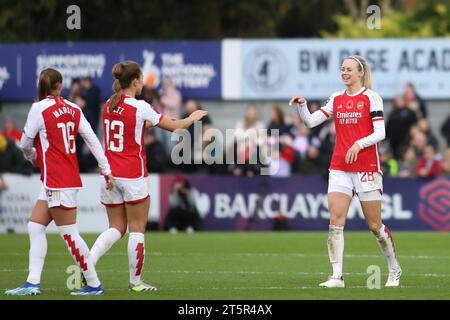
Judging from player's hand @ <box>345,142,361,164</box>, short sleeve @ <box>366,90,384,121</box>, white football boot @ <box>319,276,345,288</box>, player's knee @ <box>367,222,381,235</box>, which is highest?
short sleeve @ <box>366,90,384,121</box>

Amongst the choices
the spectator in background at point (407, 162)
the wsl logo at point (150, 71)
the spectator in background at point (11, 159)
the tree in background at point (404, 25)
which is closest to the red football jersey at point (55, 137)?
the spectator in background at point (11, 159)

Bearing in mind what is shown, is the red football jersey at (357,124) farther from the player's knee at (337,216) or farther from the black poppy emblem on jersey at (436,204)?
the black poppy emblem on jersey at (436,204)

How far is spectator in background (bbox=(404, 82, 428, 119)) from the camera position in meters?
27.1

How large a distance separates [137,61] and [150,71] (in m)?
0.47

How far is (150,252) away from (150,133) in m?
7.86

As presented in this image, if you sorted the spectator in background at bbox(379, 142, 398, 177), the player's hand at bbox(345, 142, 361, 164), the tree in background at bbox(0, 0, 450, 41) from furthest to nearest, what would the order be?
the tree in background at bbox(0, 0, 450, 41)
the spectator in background at bbox(379, 142, 398, 177)
the player's hand at bbox(345, 142, 361, 164)

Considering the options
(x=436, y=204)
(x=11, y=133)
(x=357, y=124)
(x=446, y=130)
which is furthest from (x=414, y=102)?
(x=357, y=124)

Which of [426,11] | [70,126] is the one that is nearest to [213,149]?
[70,126]

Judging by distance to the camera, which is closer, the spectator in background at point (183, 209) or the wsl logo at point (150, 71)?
the spectator in background at point (183, 209)

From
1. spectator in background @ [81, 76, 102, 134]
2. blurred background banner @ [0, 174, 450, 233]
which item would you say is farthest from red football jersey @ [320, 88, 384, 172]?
spectator in background @ [81, 76, 102, 134]

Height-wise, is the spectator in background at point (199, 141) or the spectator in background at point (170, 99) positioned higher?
the spectator in background at point (170, 99)

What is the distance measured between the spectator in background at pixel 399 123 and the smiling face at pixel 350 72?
1364cm

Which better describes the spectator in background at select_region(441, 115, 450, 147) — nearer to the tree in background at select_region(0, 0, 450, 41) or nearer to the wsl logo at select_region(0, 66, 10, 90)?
the wsl logo at select_region(0, 66, 10, 90)

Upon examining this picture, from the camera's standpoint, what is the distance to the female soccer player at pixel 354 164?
13.4 meters
